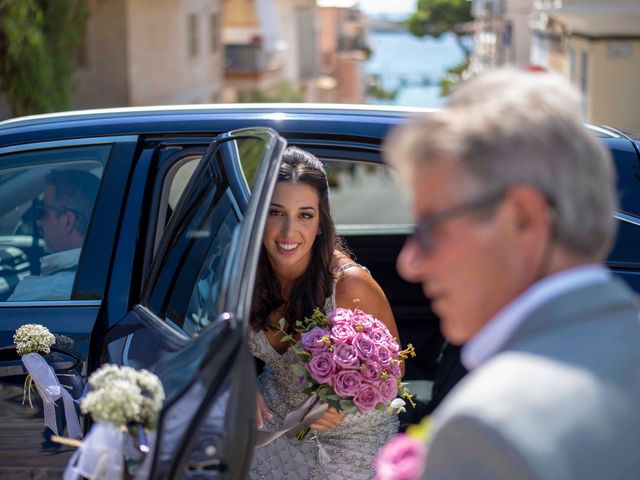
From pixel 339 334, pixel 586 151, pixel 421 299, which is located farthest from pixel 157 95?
pixel 586 151

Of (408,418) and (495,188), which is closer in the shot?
(495,188)

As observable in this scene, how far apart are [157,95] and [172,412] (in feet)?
69.6

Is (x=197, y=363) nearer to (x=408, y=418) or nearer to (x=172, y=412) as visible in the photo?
(x=172, y=412)

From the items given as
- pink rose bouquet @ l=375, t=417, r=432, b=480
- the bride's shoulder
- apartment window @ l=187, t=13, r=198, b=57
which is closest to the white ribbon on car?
the bride's shoulder

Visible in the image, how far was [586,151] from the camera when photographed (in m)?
1.46

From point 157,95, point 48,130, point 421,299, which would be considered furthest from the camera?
point 157,95

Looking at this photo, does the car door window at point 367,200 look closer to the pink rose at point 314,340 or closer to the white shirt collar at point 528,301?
the pink rose at point 314,340

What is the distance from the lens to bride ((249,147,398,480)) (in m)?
3.25

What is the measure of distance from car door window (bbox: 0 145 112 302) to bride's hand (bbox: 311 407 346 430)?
2.80 feet

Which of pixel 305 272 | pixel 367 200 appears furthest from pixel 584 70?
pixel 305 272

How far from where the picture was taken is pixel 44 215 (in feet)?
11.1

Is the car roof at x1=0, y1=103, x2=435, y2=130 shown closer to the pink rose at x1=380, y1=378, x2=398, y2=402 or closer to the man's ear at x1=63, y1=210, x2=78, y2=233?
the man's ear at x1=63, y1=210, x2=78, y2=233

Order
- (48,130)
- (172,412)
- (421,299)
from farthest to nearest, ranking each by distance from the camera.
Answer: (421,299) < (48,130) < (172,412)

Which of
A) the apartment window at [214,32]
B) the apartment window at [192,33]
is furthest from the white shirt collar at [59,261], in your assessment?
the apartment window at [214,32]
